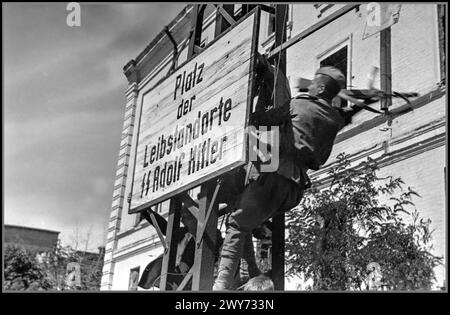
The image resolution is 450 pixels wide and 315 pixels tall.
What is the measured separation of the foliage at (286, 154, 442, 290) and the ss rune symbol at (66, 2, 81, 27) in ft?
11.2

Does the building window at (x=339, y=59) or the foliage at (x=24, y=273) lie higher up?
the building window at (x=339, y=59)

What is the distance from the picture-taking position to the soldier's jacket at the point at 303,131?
6.02 meters

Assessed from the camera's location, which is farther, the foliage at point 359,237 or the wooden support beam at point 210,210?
the foliage at point 359,237

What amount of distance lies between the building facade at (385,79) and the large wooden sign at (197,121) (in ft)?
2.13

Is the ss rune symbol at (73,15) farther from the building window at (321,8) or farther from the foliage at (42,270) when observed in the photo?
the building window at (321,8)

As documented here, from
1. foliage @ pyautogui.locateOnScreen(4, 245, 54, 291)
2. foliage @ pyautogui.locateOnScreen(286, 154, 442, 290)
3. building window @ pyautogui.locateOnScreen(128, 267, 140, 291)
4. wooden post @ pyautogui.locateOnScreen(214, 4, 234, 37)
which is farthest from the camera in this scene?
building window @ pyautogui.locateOnScreen(128, 267, 140, 291)

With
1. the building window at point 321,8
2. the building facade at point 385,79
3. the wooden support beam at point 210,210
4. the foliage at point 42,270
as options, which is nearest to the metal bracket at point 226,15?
the building facade at point 385,79

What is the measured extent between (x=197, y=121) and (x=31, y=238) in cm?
754

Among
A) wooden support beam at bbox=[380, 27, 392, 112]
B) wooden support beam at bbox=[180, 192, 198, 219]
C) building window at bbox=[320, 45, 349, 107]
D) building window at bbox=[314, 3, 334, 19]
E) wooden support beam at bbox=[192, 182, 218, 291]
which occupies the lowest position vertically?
wooden support beam at bbox=[192, 182, 218, 291]

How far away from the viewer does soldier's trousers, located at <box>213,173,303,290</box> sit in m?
5.96

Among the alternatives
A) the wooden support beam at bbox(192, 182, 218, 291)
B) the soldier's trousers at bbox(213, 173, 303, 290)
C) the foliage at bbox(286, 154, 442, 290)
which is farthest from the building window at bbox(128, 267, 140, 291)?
the soldier's trousers at bbox(213, 173, 303, 290)

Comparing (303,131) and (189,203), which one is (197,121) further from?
(303,131)

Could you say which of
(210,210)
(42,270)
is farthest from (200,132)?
(42,270)

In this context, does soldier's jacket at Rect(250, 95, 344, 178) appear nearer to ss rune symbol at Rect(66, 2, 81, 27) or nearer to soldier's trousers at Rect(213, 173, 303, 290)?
soldier's trousers at Rect(213, 173, 303, 290)
